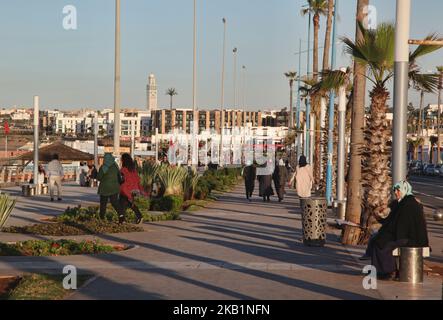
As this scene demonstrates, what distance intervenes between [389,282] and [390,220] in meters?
0.86

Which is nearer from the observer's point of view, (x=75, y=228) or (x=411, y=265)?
(x=411, y=265)

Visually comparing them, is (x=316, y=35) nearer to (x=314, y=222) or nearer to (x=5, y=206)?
(x=314, y=222)

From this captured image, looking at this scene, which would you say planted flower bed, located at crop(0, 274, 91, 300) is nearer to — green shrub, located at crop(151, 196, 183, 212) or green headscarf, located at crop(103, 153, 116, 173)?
green headscarf, located at crop(103, 153, 116, 173)

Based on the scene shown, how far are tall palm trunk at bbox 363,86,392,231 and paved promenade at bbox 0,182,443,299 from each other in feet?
4.06

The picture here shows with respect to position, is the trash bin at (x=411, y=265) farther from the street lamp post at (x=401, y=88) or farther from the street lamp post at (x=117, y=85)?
the street lamp post at (x=117, y=85)

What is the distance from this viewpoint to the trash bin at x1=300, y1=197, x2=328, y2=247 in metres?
17.0

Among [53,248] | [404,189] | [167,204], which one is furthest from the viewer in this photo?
[167,204]

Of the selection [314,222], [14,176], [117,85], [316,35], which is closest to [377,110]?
[314,222]

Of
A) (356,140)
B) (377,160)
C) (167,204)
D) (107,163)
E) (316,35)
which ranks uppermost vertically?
(316,35)

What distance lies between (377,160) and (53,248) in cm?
698

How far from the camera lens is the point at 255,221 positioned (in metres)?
23.5

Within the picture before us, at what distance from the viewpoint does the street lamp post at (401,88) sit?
12938 millimetres

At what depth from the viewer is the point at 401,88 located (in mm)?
12992
